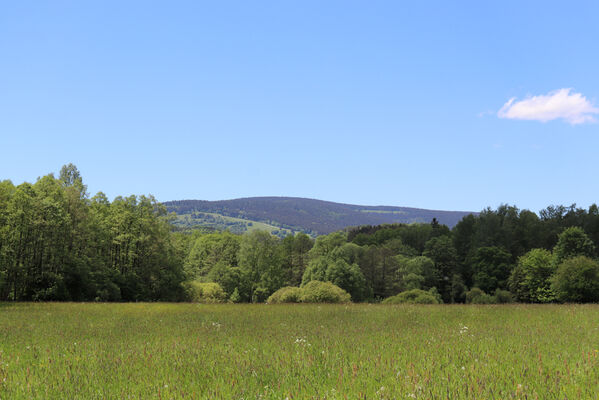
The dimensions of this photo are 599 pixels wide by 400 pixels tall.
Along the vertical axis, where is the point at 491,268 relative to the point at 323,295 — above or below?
below

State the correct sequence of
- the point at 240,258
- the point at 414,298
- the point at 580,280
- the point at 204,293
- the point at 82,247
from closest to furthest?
the point at 414,298 < the point at 580,280 < the point at 82,247 < the point at 204,293 < the point at 240,258

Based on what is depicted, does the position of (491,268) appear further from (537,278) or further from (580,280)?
(580,280)

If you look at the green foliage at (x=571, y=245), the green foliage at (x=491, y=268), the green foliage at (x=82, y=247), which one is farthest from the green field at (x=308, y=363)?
the green foliage at (x=491, y=268)

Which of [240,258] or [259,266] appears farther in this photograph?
[240,258]

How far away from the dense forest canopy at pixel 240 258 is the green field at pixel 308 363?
78.6 ft

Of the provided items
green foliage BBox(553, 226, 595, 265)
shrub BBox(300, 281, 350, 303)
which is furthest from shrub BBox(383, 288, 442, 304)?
green foliage BBox(553, 226, 595, 265)

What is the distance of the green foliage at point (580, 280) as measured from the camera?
45469mm

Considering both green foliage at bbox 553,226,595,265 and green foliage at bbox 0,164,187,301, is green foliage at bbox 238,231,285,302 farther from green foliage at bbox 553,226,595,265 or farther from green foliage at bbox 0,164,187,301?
green foliage at bbox 553,226,595,265

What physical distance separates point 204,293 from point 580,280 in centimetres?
4366

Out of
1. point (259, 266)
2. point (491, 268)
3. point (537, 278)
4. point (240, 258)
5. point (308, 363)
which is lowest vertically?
point (259, 266)

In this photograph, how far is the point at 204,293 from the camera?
57500 millimetres

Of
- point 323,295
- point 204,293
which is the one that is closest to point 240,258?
point 204,293

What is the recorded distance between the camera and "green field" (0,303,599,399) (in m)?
6.46

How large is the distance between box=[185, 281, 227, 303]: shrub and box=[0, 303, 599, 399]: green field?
41.0m
